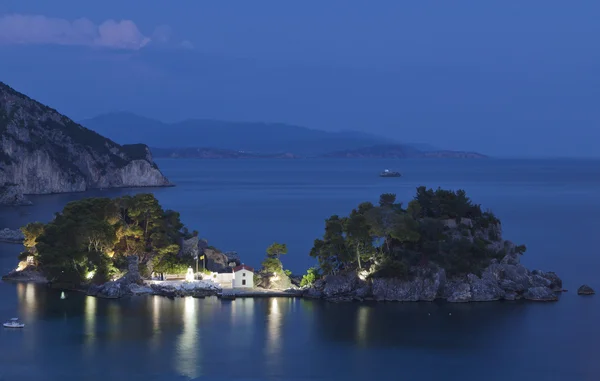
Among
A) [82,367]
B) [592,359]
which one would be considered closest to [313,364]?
[82,367]

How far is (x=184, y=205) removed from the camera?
133750 millimetres

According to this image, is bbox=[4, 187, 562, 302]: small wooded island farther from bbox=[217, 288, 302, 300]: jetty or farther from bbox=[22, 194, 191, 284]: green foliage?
bbox=[217, 288, 302, 300]: jetty

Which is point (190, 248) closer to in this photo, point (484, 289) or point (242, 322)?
point (242, 322)

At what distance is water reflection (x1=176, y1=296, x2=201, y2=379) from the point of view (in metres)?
42.4

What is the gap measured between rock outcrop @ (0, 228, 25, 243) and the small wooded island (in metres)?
23.2

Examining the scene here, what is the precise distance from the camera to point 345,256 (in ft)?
197

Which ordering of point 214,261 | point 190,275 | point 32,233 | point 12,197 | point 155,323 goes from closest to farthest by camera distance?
point 155,323 → point 190,275 → point 214,261 → point 32,233 → point 12,197

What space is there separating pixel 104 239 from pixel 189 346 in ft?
61.0

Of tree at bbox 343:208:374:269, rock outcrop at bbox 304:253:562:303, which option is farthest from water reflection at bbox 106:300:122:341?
tree at bbox 343:208:374:269

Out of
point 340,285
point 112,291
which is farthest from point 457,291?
point 112,291

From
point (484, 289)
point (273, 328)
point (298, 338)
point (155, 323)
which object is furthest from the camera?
point (484, 289)

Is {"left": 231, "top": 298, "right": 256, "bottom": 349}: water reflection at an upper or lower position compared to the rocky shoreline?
lower

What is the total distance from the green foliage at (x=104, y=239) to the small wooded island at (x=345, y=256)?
3.1 inches

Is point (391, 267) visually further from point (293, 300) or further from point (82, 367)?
point (82, 367)
